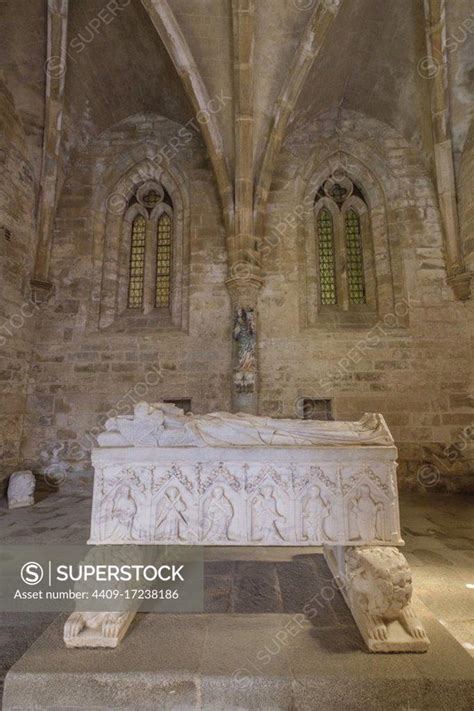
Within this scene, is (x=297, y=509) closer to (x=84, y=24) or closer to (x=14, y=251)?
(x=14, y=251)

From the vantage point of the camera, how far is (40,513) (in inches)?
193

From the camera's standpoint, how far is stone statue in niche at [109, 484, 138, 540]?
2.30 m

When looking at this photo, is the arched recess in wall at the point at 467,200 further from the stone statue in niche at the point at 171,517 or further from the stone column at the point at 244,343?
the stone statue in niche at the point at 171,517

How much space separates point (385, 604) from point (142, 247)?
22.7 feet

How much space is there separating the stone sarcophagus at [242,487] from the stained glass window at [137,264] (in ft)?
16.9

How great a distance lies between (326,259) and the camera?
720 cm

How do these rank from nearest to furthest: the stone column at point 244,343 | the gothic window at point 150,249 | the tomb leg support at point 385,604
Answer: the tomb leg support at point 385,604 < the stone column at point 244,343 < the gothic window at point 150,249

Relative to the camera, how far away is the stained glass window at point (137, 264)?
724cm

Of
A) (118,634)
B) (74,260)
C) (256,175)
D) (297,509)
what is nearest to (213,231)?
(256,175)

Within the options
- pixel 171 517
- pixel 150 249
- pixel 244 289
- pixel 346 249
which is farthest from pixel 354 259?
pixel 171 517

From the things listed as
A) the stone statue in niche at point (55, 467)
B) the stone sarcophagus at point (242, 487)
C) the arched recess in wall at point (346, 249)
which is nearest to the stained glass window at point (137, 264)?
the stone statue in niche at point (55, 467)

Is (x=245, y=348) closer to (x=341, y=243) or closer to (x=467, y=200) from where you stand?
(x=341, y=243)

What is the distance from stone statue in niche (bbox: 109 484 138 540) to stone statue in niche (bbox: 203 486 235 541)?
1.45 feet

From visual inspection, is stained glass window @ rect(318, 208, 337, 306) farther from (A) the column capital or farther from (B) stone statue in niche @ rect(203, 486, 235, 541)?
(B) stone statue in niche @ rect(203, 486, 235, 541)
